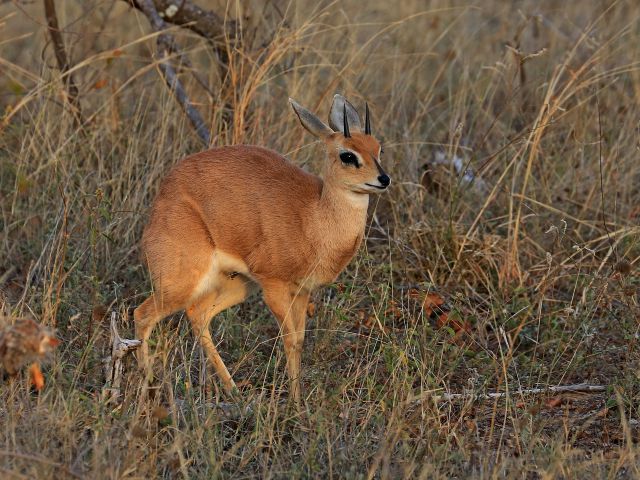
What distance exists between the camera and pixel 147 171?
670 centimetres

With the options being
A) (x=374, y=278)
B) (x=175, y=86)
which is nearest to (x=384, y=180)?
(x=374, y=278)

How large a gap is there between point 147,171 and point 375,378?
2416 millimetres

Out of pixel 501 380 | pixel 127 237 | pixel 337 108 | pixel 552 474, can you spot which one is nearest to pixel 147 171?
pixel 127 237

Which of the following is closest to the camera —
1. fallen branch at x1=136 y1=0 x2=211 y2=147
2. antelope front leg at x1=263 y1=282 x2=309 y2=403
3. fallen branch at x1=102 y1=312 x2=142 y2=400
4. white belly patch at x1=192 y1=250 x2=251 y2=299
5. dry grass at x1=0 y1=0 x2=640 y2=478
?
dry grass at x1=0 y1=0 x2=640 y2=478

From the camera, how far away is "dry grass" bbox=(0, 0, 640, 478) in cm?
417

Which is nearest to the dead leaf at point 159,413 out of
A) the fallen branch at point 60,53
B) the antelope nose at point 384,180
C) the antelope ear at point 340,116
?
the antelope nose at point 384,180

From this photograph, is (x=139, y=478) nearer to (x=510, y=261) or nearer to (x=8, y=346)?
(x=8, y=346)

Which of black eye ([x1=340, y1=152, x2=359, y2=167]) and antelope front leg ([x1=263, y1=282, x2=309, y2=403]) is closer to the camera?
black eye ([x1=340, y1=152, x2=359, y2=167])

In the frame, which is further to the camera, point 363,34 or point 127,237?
point 363,34

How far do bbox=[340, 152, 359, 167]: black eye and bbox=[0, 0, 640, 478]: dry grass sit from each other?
26.0 inches

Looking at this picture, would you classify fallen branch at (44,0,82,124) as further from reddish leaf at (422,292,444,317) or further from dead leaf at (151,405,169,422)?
dead leaf at (151,405,169,422)

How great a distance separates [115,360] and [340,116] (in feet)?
5.81

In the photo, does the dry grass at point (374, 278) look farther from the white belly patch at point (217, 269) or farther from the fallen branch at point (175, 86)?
the white belly patch at point (217, 269)

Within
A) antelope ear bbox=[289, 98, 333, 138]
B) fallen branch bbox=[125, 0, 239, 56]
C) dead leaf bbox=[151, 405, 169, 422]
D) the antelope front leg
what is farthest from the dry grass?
antelope ear bbox=[289, 98, 333, 138]
